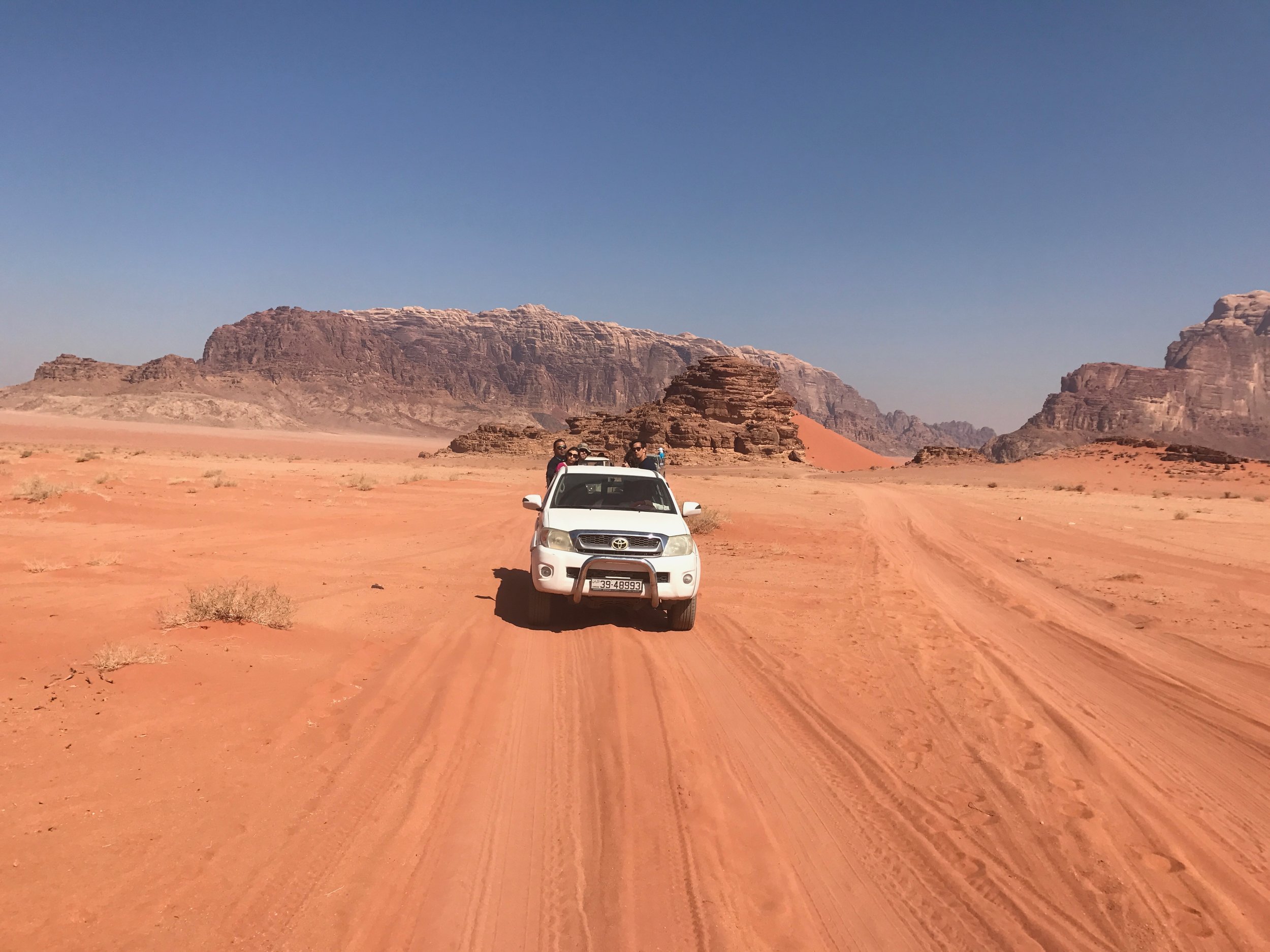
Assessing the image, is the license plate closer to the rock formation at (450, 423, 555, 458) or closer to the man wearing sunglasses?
the man wearing sunglasses

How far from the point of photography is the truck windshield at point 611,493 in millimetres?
8555

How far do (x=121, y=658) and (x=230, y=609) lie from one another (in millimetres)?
1444

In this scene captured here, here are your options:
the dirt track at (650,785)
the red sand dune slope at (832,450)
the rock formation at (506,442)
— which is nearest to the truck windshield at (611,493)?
the dirt track at (650,785)

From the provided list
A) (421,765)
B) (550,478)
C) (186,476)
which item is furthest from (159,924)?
(186,476)

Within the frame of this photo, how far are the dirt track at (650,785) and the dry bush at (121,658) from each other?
0.31 feet

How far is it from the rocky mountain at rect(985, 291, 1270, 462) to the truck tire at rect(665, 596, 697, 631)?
11226cm

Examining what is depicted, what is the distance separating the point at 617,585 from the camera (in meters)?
7.47

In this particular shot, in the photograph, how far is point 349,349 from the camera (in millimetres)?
192375

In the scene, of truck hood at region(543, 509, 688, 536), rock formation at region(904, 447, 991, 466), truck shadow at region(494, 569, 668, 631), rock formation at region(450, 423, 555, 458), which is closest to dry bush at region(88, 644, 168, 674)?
truck shadow at region(494, 569, 668, 631)

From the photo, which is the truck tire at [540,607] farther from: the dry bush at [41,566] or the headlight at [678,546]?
the dry bush at [41,566]

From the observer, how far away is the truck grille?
7.53 meters

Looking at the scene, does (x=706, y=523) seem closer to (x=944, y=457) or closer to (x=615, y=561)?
(x=615, y=561)

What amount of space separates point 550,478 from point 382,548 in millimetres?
3573

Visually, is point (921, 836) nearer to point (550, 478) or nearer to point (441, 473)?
point (550, 478)
